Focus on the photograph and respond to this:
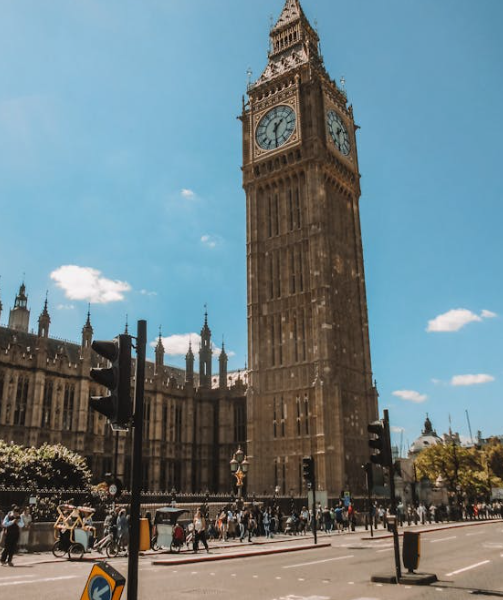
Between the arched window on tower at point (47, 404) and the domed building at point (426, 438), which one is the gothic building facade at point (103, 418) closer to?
the arched window on tower at point (47, 404)

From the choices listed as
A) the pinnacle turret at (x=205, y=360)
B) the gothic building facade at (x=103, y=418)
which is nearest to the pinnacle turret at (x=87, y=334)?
the gothic building facade at (x=103, y=418)

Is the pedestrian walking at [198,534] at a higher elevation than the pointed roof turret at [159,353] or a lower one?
lower

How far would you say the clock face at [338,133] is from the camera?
2362 inches

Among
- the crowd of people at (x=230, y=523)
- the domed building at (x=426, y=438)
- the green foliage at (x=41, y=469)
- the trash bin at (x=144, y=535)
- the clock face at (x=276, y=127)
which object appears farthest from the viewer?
the domed building at (x=426, y=438)

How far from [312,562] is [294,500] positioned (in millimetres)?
23788

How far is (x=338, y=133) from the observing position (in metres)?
61.5

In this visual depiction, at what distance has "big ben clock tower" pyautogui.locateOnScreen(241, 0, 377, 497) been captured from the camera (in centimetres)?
5062

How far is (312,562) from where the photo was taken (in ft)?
58.1

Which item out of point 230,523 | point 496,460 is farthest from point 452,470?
point 230,523

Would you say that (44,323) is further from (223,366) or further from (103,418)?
(223,366)

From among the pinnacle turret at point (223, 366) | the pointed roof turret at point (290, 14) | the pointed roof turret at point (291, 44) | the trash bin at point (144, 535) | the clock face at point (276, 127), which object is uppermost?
the pointed roof turret at point (290, 14)

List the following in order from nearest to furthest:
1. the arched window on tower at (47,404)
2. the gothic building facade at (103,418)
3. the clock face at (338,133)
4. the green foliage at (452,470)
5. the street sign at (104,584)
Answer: the street sign at (104,584), the gothic building facade at (103,418), the arched window on tower at (47,404), the clock face at (338,133), the green foliage at (452,470)

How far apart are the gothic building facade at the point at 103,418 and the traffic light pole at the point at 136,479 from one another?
134ft

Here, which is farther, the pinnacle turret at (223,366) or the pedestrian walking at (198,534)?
the pinnacle turret at (223,366)
